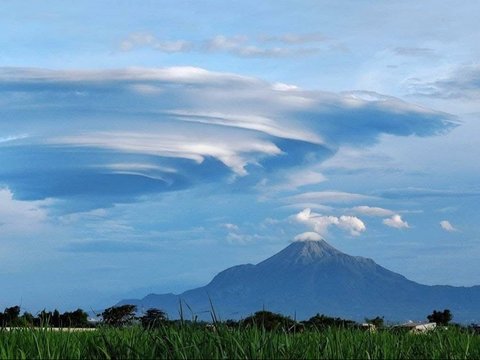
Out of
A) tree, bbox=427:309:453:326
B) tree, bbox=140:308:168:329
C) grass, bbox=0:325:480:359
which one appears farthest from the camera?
tree, bbox=427:309:453:326

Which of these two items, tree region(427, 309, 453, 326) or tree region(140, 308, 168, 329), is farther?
tree region(427, 309, 453, 326)

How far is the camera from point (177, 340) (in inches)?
352

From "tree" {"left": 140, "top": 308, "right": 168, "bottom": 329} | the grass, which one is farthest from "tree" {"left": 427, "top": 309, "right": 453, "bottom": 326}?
the grass

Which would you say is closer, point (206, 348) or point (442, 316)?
point (206, 348)

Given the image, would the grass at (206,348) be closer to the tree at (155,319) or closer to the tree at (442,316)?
the tree at (155,319)

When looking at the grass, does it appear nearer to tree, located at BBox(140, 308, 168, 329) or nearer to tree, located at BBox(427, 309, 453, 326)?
tree, located at BBox(140, 308, 168, 329)

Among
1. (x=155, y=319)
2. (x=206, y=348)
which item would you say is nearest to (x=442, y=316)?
(x=155, y=319)

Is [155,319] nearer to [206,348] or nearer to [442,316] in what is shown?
[206,348]

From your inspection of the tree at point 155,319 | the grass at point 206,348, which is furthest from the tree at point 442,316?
the grass at point 206,348

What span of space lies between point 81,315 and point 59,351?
17.2 meters

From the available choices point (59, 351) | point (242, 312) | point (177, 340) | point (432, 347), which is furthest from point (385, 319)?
point (59, 351)

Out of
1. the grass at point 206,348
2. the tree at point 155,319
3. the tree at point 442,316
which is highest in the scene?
the tree at point 442,316

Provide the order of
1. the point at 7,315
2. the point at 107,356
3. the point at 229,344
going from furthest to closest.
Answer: the point at 7,315
the point at 229,344
the point at 107,356

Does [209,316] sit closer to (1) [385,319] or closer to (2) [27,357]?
(2) [27,357]
